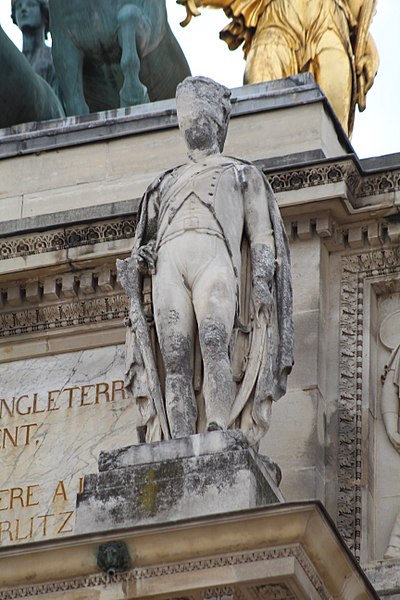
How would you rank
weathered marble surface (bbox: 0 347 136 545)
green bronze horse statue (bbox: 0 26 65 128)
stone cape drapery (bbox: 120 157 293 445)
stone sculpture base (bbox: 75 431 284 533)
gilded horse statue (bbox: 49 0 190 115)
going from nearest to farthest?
stone sculpture base (bbox: 75 431 284 533), stone cape drapery (bbox: 120 157 293 445), weathered marble surface (bbox: 0 347 136 545), gilded horse statue (bbox: 49 0 190 115), green bronze horse statue (bbox: 0 26 65 128)

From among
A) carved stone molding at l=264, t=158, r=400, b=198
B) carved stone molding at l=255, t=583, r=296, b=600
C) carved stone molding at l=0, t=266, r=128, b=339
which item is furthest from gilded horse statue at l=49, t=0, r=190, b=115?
carved stone molding at l=255, t=583, r=296, b=600

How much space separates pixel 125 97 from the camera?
73.4 feet

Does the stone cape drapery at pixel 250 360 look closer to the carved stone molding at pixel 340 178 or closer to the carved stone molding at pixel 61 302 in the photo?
the carved stone molding at pixel 340 178

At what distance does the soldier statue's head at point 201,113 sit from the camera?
726 inches

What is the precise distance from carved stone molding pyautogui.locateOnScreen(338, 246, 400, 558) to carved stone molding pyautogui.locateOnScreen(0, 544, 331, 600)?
1.81m

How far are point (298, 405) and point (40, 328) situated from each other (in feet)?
6.99

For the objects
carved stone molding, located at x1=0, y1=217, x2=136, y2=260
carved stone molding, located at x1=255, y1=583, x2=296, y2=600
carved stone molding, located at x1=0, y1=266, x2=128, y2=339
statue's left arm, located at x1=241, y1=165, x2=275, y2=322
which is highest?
carved stone molding, located at x1=0, y1=217, x2=136, y2=260

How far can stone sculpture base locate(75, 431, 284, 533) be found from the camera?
55.7 feet

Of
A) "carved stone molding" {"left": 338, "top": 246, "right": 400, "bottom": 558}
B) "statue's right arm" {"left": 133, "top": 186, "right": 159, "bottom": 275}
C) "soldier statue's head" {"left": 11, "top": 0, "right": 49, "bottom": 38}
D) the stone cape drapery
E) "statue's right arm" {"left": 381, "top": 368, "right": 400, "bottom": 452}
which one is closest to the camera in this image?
the stone cape drapery

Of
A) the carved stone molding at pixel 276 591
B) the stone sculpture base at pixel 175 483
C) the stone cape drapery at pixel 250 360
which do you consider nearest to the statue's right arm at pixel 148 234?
the stone cape drapery at pixel 250 360

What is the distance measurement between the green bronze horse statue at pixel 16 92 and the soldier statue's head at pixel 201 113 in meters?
4.61

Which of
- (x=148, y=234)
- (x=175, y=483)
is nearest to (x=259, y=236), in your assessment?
(x=148, y=234)

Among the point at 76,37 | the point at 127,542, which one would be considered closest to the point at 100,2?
the point at 76,37

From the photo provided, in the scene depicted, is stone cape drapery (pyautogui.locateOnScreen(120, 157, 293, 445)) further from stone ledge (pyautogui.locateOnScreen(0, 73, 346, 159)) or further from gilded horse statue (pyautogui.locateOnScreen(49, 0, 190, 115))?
gilded horse statue (pyautogui.locateOnScreen(49, 0, 190, 115))
